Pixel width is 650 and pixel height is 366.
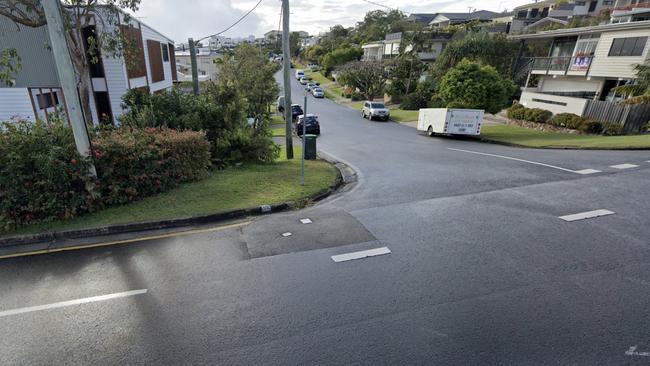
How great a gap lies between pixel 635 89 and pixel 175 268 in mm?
26081

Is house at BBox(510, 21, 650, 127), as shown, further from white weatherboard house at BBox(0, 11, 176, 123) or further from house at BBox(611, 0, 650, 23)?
white weatherboard house at BBox(0, 11, 176, 123)

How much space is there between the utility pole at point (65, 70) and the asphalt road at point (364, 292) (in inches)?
103

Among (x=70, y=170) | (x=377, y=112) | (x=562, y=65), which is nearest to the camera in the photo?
(x=70, y=170)

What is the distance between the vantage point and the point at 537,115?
22.6 m

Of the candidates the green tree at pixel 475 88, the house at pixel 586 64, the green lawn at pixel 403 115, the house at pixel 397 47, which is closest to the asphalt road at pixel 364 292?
the green tree at pixel 475 88

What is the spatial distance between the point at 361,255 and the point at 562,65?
96.0 feet

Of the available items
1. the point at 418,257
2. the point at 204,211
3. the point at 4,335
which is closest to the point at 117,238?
the point at 204,211

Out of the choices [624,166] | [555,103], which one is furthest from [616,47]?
A: [624,166]

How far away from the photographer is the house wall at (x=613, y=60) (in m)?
21.0

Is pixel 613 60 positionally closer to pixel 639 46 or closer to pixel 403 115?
pixel 639 46

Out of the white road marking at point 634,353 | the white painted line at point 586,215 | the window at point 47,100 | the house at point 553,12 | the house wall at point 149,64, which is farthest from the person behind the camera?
the house at point 553,12

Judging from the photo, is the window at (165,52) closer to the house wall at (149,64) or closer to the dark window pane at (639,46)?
the house wall at (149,64)

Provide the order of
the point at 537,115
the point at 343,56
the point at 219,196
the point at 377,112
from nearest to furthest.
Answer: the point at 219,196 < the point at 537,115 < the point at 377,112 < the point at 343,56

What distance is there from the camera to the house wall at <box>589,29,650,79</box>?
20953mm
